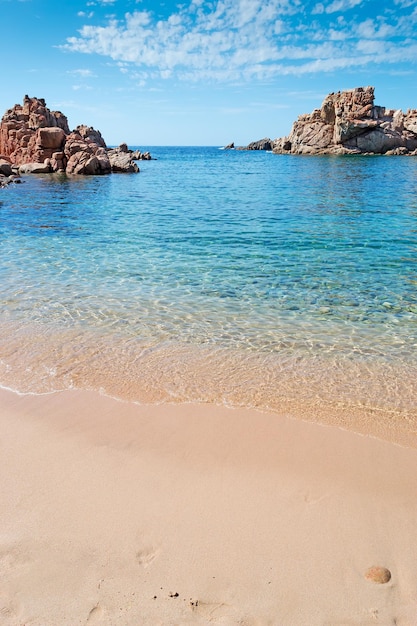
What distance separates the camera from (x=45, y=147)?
49.7 meters

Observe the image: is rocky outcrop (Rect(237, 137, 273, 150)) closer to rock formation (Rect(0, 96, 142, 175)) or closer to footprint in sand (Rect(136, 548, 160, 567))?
rock formation (Rect(0, 96, 142, 175))

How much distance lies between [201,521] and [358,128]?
3974 inches

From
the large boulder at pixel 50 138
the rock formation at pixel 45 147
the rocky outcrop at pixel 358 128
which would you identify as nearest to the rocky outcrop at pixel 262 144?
the rocky outcrop at pixel 358 128

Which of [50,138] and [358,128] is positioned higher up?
[358,128]

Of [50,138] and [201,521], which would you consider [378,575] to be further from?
[50,138]

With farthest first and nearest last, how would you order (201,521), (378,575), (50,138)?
(50,138), (201,521), (378,575)

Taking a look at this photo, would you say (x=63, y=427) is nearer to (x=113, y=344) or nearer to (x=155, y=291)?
(x=113, y=344)

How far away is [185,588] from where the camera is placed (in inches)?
120

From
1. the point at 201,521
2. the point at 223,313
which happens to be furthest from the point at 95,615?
the point at 223,313

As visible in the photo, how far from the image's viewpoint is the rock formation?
46312mm

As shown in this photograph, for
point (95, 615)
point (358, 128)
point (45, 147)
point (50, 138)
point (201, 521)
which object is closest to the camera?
point (95, 615)

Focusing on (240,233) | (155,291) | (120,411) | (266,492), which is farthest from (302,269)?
(266,492)

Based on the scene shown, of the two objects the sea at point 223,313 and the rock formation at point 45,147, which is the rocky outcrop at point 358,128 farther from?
the sea at point 223,313

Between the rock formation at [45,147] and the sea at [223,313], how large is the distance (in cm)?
2914
